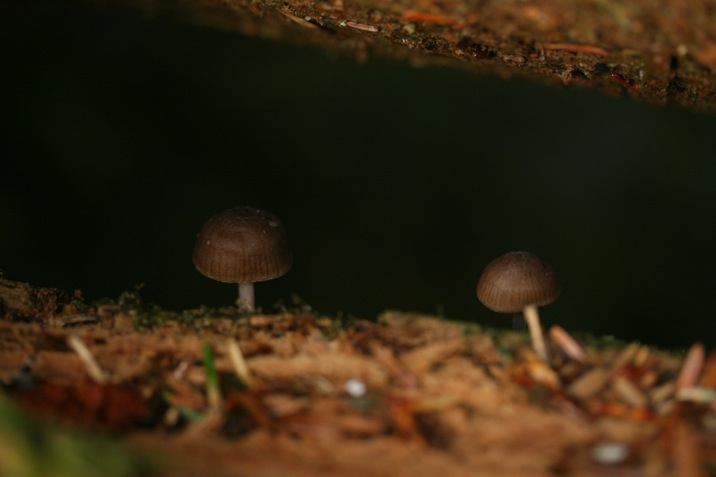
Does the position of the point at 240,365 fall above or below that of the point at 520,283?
below

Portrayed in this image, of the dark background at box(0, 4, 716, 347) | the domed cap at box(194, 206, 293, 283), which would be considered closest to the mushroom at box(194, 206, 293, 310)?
the domed cap at box(194, 206, 293, 283)

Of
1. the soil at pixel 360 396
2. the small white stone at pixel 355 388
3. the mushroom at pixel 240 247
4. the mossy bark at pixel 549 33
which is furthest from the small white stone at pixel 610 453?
the mushroom at pixel 240 247

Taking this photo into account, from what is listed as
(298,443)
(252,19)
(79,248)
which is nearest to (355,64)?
(252,19)

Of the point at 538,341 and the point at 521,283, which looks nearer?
the point at 538,341

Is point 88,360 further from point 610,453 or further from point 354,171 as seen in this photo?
point 354,171

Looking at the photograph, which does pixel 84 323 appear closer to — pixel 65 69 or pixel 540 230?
pixel 65 69

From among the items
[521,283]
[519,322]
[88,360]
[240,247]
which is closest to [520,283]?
[521,283]
